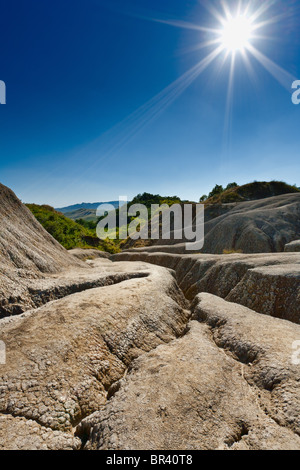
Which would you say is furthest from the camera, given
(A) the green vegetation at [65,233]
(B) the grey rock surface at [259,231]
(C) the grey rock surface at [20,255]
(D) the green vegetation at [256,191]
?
(D) the green vegetation at [256,191]

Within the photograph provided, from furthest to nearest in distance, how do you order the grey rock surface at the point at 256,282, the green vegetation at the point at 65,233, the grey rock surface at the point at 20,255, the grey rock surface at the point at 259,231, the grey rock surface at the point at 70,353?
the green vegetation at the point at 65,233, the grey rock surface at the point at 259,231, the grey rock surface at the point at 256,282, the grey rock surface at the point at 20,255, the grey rock surface at the point at 70,353

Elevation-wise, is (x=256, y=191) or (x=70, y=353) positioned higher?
(x=256, y=191)

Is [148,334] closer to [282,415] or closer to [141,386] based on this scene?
[141,386]

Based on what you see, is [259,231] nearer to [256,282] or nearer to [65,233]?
[256,282]

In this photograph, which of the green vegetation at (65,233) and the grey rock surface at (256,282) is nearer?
the grey rock surface at (256,282)

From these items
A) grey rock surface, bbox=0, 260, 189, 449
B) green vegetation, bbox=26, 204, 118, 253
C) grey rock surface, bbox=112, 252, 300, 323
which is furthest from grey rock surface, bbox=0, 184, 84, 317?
green vegetation, bbox=26, 204, 118, 253

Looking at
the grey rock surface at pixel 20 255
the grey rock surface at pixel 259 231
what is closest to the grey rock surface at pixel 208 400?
the grey rock surface at pixel 20 255

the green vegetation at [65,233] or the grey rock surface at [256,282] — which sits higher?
the green vegetation at [65,233]

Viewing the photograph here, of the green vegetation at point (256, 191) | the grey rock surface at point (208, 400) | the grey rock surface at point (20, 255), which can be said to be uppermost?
the green vegetation at point (256, 191)

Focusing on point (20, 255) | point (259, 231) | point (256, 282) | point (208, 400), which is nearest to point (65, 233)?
point (259, 231)

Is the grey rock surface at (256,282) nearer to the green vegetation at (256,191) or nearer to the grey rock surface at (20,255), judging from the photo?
the grey rock surface at (20,255)

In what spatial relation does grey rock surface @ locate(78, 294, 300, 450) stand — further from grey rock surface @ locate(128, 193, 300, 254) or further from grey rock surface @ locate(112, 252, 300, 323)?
grey rock surface @ locate(128, 193, 300, 254)

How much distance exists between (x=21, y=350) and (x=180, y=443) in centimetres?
498

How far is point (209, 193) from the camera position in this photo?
92.2 m
